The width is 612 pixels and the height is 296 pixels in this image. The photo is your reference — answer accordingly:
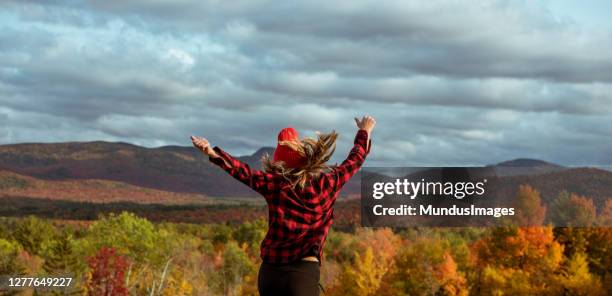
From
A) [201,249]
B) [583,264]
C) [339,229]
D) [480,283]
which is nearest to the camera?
[583,264]

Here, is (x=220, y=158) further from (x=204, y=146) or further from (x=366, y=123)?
(x=366, y=123)

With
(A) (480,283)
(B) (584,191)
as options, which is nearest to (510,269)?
(A) (480,283)

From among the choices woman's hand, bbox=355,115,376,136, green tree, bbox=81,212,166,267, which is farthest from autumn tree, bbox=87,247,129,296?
woman's hand, bbox=355,115,376,136

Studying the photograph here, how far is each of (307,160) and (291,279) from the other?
1.02 meters

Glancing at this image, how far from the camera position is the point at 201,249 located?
150375mm

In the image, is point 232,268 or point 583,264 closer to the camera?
point 583,264

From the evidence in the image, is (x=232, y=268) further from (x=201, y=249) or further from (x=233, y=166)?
(x=233, y=166)

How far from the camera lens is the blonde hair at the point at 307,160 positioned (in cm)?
740

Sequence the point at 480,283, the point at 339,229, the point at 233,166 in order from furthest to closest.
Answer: the point at 339,229
the point at 480,283
the point at 233,166

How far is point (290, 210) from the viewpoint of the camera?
7.56 meters

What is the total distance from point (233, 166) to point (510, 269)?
90702 millimetres

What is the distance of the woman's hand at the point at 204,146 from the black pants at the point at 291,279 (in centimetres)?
109

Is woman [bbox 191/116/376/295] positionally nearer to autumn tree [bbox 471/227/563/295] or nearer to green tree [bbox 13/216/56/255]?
autumn tree [bbox 471/227/563/295]

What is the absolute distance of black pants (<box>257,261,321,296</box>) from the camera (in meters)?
7.54
